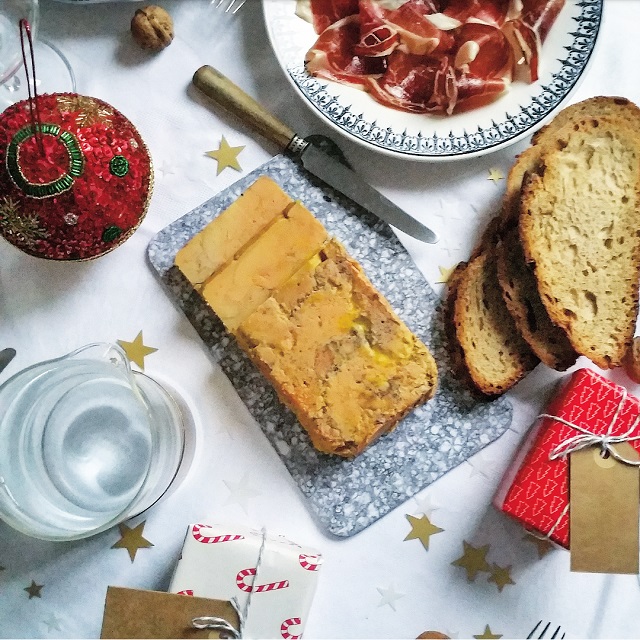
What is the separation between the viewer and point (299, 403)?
1.03 m

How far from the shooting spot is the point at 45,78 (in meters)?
1.15

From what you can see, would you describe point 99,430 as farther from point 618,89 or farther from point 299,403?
point 618,89

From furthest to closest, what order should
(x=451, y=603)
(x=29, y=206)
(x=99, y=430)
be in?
(x=451, y=603), (x=99, y=430), (x=29, y=206)

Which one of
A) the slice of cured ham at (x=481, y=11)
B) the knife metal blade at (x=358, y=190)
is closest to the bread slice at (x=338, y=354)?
the knife metal blade at (x=358, y=190)

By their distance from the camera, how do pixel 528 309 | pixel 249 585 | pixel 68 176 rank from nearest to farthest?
A: 1. pixel 68 176
2. pixel 249 585
3. pixel 528 309

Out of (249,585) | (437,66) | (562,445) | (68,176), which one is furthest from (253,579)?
(437,66)

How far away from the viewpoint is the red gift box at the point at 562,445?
3.35 feet

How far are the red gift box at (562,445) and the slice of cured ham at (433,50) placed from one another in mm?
496

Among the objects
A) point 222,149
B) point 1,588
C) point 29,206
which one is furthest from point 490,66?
point 1,588

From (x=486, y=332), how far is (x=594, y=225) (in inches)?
9.5

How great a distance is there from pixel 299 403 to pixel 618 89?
78 centimetres

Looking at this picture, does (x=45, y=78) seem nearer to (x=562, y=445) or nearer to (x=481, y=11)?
(x=481, y=11)

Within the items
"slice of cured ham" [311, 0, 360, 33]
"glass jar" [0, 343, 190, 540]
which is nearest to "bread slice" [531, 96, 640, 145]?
"slice of cured ham" [311, 0, 360, 33]

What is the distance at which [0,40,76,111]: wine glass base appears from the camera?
115cm
